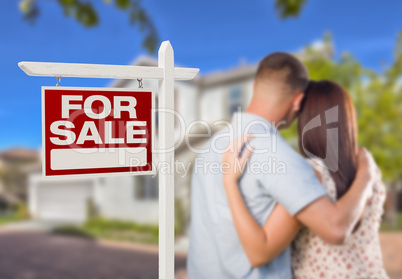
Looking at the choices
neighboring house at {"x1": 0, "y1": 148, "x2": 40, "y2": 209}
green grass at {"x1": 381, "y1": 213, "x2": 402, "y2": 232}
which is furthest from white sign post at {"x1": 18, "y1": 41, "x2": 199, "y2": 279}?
neighboring house at {"x1": 0, "y1": 148, "x2": 40, "y2": 209}

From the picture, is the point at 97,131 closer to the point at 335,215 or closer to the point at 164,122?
the point at 164,122

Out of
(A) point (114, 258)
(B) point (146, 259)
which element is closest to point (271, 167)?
(B) point (146, 259)

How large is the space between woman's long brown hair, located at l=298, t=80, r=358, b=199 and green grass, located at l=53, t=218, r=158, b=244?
8.55m

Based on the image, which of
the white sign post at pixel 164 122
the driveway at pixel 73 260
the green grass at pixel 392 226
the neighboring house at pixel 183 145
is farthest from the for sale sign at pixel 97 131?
the green grass at pixel 392 226

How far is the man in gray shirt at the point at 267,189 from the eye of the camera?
165cm

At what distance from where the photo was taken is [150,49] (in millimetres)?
6285

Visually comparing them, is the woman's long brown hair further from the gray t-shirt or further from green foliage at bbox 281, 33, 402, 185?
green foliage at bbox 281, 33, 402, 185

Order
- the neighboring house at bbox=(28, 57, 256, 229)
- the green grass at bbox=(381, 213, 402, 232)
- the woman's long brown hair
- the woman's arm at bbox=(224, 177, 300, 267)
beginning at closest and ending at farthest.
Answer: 1. the woman's arm at bbox=(224, 177, 300, 267)
2. the woman's long brown hair
3. the neighboring house at bbox=(28, 57, 256, 229)
4. the green grass at bbox=(381, 213, 402, 232)

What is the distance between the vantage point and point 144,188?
36.2ft

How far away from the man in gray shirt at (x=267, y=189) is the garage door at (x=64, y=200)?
426 inches

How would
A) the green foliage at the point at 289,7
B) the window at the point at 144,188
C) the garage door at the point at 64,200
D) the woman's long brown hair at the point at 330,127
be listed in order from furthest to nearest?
the garage door at the point at 64,200 < the window at the point at 144,188 < the green foliage at the point at 289,7 < the woman's long brown hair at the point at 330,127

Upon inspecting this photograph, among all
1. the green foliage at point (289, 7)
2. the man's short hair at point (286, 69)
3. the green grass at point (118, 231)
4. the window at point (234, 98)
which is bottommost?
the green grass at point (118, 231)

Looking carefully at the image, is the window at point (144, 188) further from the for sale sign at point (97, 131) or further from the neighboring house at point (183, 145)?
the for sale sign at point (97, 131)

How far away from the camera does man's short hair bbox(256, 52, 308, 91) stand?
1903 millimetres
